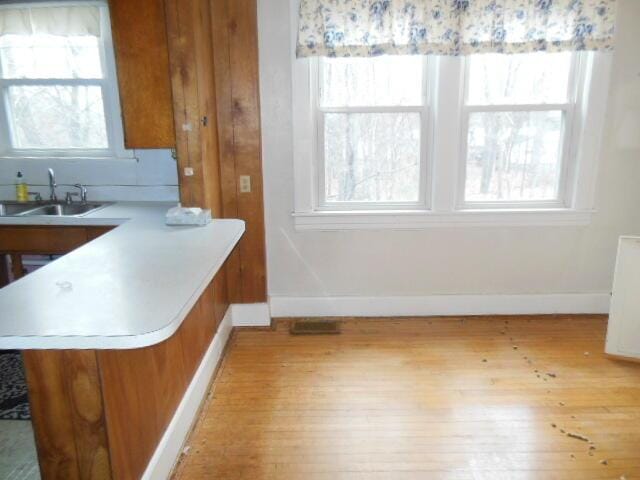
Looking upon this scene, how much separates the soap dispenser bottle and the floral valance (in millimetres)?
2099

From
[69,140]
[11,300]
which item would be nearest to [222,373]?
[11,300]

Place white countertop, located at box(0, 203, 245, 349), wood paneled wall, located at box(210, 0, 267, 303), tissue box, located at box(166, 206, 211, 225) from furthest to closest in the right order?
wood paneled wall, located at box(210, 0, 267, 303)
tissue box, located at box(166, 206, 211, 225)
white countertop, located at box(0, 203, 245, 349)

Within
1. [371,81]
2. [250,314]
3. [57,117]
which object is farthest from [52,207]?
A: [371,81]

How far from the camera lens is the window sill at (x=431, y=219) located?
329 centimetres

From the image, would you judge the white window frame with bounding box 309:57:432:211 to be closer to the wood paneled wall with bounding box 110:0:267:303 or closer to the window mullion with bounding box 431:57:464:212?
the window mullion with bounding box 431:57:464:212

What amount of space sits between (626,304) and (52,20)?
4.02 meters

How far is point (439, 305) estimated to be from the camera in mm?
3484

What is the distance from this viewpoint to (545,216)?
3.30m

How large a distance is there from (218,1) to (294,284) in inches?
74.1

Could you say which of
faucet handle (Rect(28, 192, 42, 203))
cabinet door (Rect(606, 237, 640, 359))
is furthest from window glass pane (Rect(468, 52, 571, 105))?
faucet handle (Rect(28, 192, 42, 203))

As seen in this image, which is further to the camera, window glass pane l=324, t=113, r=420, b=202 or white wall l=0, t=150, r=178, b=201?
white wall l=0, t=150, r=178, b=201

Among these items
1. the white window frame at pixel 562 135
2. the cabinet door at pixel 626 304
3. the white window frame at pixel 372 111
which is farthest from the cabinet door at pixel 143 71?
the cabinet door at pixel 626 304

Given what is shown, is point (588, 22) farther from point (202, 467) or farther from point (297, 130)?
point (202, 467)

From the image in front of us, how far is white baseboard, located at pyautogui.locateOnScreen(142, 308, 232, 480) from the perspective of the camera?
1888 millimetres
